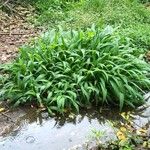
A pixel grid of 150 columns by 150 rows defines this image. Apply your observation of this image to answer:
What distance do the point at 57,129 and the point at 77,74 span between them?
36.5 inches

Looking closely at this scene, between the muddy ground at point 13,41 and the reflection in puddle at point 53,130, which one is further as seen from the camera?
the muddy ground at point 13,41

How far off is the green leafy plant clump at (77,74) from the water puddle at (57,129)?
164 mm

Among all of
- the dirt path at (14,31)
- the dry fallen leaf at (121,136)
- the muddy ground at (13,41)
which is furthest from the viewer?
the dirt path at (14,31)

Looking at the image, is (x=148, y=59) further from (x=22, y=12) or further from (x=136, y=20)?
(x=22, y=12)

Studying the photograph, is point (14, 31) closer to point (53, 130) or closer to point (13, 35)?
point (13, 35)

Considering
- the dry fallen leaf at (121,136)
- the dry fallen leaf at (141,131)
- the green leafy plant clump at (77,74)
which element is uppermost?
the green leafy plant clump at (77,74)

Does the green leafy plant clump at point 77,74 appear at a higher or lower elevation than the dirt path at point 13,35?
higher

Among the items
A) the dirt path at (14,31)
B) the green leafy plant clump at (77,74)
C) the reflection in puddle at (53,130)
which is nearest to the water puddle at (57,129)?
the reflection in puddle at (53,130)

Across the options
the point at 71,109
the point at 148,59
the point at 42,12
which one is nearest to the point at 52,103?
the point at 71,109

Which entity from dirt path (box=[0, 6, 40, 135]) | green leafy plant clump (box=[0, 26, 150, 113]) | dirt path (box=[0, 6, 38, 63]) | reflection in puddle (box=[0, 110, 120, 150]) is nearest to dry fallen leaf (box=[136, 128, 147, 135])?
reflection in puddle (box=[0, 110, 120, 150])

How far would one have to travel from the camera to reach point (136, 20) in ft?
28.4

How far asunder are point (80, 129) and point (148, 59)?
7.34 feet

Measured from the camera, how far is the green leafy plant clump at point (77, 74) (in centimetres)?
584

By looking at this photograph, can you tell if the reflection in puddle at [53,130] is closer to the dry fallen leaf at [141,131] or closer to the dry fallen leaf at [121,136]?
the dry fallen leaf at [121,136]
